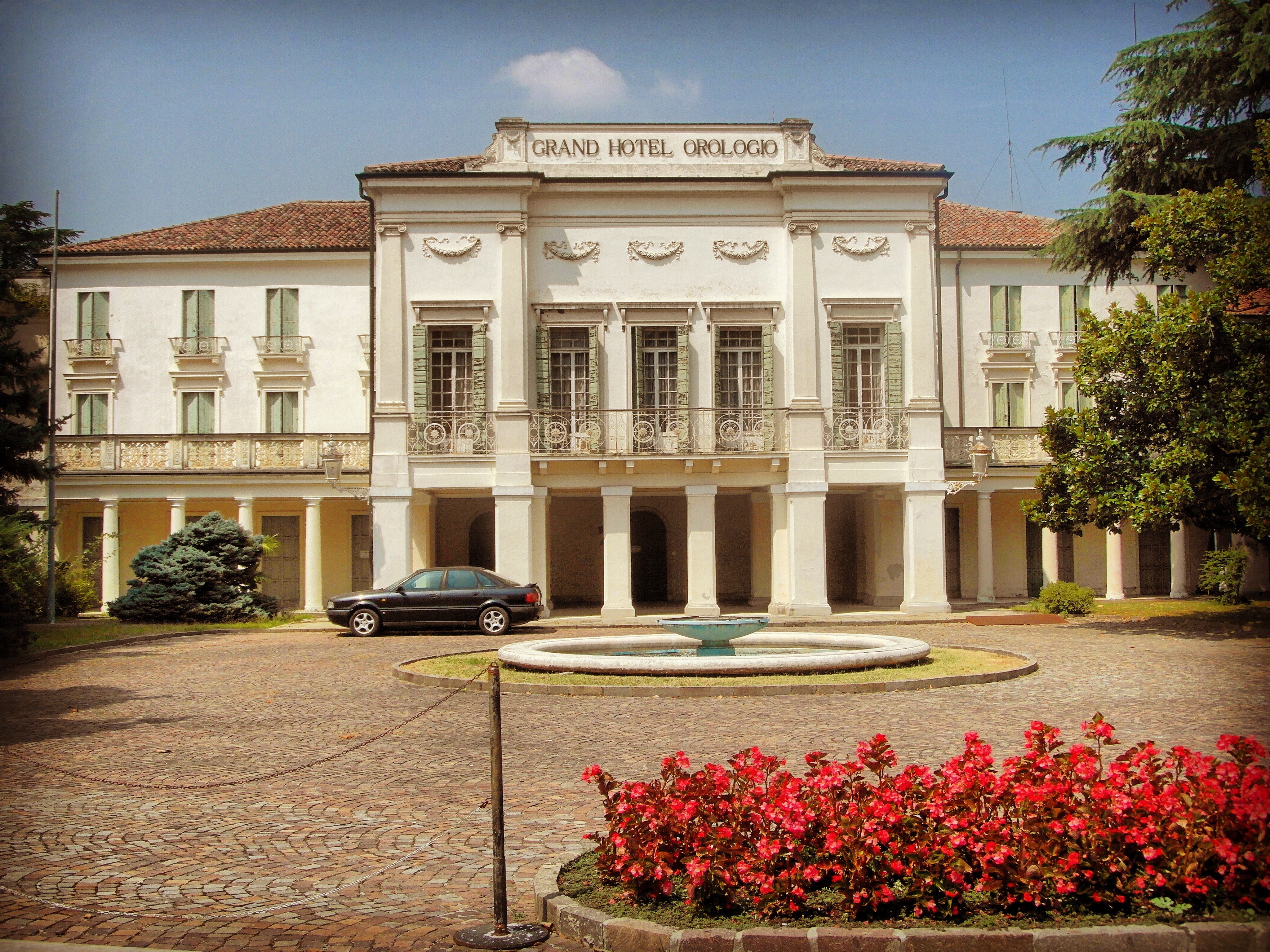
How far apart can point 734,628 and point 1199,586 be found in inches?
755

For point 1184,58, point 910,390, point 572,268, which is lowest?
point 910,390

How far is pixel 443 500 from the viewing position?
3070cm

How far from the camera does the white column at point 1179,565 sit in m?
29.8

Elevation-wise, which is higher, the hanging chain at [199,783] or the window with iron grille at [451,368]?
the window with iron grille at [451,368]

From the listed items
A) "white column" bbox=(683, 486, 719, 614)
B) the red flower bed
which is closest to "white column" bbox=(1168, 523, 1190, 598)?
"white column" bbox=(683, 486, 719, 614)

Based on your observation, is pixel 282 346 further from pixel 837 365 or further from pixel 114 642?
pixel 837 365

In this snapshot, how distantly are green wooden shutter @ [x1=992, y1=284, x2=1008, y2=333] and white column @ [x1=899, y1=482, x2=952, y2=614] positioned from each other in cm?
853

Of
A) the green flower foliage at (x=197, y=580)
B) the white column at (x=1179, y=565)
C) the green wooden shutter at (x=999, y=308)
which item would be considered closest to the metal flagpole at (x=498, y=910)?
the green flower foliage at (x=197, y=580)

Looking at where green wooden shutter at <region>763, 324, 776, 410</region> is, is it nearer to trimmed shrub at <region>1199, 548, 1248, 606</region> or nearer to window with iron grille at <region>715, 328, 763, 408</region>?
window with iron grille at <region>715, 328, 763, 408</region>

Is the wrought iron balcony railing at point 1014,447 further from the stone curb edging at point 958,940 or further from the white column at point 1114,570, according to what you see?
the stone curb edging at point 958,940

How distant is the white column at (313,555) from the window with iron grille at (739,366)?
1122 cm

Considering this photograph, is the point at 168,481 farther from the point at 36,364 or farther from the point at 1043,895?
the point at 1043,895

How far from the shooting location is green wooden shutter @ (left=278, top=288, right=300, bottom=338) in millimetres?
31562

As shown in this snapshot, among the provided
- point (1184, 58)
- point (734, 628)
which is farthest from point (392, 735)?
point (1184, 58)
